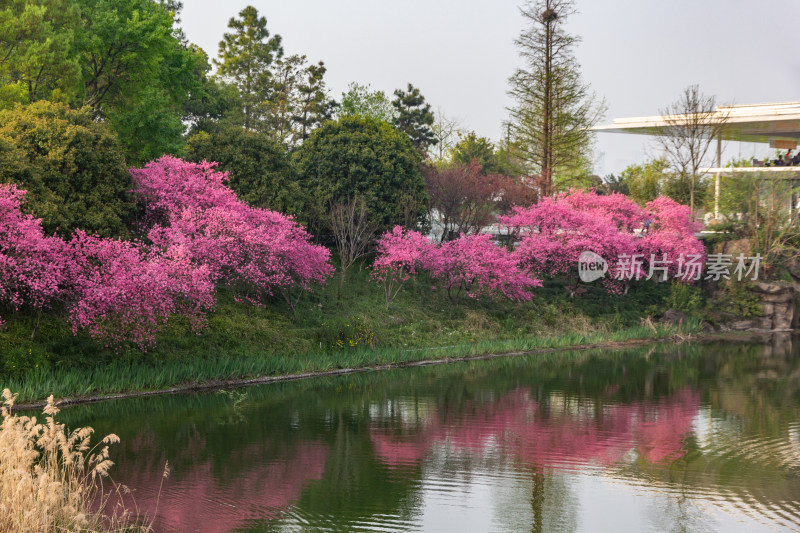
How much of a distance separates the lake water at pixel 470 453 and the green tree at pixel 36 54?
1315cm

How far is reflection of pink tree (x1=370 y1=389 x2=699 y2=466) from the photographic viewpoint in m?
14.5

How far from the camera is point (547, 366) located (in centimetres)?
2695

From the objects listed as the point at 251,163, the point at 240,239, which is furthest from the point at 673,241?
the point at 240,239

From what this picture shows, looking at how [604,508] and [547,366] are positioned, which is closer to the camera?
[604,508]

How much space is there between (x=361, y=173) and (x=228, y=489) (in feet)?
76.9

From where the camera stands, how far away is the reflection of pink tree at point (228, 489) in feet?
35.3

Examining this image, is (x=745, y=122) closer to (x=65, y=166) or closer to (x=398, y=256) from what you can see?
(x=398, y=256)

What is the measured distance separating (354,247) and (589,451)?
59.6ft

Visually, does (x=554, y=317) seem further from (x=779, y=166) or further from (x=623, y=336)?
(x=779, y=166)

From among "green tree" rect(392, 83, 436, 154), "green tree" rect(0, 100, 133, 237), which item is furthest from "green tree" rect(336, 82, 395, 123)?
"green tree" rect(0, 100, 133, 237)

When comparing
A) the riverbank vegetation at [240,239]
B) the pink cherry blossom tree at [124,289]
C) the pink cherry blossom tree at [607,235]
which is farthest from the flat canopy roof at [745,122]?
the pink cherry blossom tree at [124,289]

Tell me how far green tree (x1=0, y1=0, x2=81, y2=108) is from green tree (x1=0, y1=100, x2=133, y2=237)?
2701 mm

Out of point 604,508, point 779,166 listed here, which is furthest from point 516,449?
point 779,166

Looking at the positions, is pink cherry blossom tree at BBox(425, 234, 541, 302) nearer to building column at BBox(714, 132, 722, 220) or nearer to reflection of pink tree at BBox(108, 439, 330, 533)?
building column at BBox(714, 132, 722, 220)
